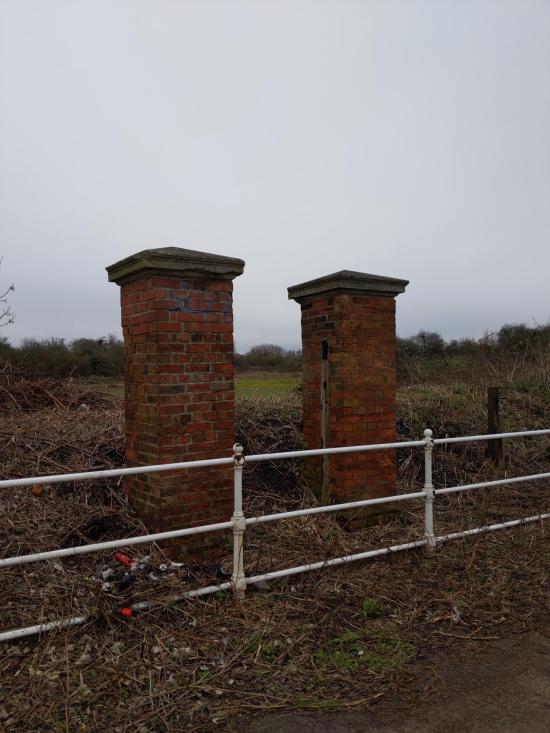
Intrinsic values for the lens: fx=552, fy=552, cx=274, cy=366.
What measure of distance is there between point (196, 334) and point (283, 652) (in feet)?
7.69

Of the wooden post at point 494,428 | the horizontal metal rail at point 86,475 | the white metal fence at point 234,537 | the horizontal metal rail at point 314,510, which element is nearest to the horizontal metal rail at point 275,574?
the white metal fence at point 234,537

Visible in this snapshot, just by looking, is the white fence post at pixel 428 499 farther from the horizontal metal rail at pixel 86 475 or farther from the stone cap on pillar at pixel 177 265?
the stone cap on pillar at pixel 177 265

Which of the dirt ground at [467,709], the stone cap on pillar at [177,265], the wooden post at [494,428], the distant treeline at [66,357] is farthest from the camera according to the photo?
the distant treeline at [66,357]

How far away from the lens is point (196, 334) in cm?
439

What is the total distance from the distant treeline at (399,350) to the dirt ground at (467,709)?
1135cm

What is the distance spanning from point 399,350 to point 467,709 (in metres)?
15.6

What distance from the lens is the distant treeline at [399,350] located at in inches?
567

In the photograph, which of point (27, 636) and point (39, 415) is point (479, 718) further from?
point (39, 415)

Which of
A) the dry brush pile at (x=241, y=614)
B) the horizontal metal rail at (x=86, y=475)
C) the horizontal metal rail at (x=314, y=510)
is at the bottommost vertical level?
the dry brush pile at (x=241, y=614)

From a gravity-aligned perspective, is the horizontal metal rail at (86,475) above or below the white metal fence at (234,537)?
above

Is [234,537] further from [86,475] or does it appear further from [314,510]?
[86,475]

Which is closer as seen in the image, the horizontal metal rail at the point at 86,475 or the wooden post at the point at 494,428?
the horizontal metal rail at the point at 86,475

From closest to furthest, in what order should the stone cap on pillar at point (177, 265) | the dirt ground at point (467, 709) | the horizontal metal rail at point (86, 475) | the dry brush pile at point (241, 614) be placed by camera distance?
the dirt ground at point (467, 709), the dry brush pile at point (241, 614), the horizontal metal rail at point (86, 475), the stone cap on pillar at point (177, 265)

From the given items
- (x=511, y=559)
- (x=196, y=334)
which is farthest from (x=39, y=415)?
(x=511, y=559)
